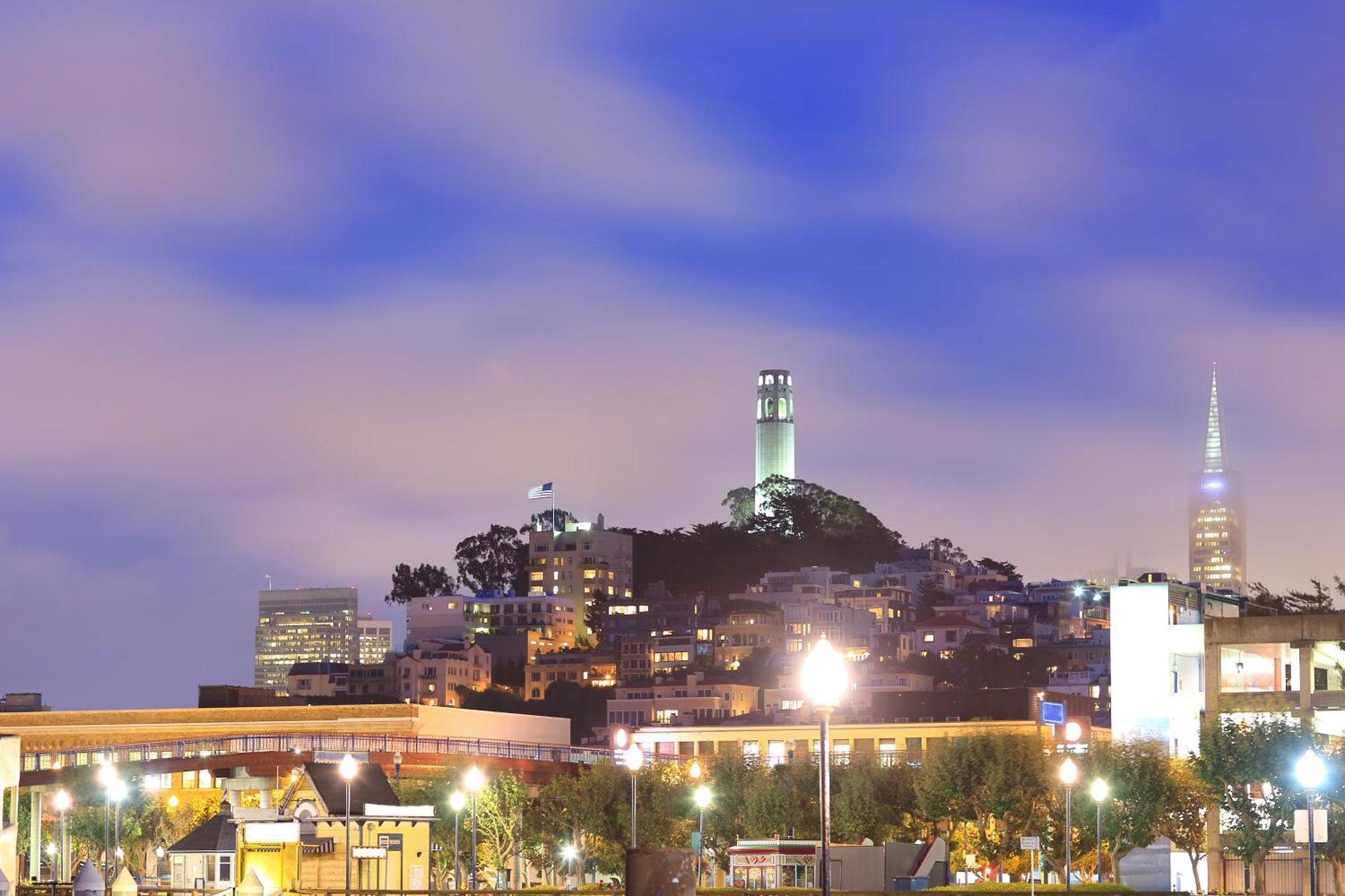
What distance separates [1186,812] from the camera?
96.6m

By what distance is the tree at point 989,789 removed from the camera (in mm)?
101000

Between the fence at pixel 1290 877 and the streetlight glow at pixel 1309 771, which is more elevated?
the streetlight glow at pixel 1309 771

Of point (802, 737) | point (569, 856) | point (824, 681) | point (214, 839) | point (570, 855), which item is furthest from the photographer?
point (802, 737)

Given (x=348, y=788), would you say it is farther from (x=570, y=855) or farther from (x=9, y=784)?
(x=570, y=855)

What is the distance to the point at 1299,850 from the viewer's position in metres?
92.4

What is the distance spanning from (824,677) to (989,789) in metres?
62.3

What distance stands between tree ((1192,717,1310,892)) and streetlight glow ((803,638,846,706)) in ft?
166

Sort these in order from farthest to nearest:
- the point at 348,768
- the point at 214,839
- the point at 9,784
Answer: the point at 214,839, the point at 348,768, the point at 9,784

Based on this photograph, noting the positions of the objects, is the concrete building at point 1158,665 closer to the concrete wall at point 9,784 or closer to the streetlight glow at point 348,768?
the streetlight glow at point 348,768

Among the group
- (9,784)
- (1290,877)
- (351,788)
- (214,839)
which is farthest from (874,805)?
(9,784)

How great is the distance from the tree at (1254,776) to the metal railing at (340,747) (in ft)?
152

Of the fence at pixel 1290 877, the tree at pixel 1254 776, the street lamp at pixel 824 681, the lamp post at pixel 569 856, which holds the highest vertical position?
the street lamp at pixel 824 681

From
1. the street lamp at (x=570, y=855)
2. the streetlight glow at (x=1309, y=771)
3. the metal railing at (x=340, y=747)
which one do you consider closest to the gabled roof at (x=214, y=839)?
the metal railing at (x=340, y=747)

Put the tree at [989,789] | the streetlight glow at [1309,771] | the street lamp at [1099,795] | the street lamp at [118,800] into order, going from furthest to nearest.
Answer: the tree at [989,789] < the street lamp at [118,800] < the street lamp at [1099,795] < the streetlight glow at [1309,771]
